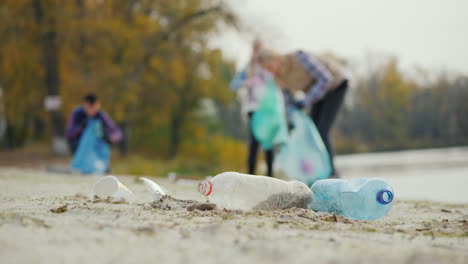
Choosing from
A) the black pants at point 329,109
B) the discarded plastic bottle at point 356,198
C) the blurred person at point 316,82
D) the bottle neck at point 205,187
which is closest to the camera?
the bottle neck at point 205,187

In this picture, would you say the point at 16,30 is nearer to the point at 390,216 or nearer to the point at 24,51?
the point at 24,51

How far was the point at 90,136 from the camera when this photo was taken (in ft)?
33.2

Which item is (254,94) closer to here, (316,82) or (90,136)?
(316,82)

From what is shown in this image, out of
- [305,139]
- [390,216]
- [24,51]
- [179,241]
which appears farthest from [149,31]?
[179,241]

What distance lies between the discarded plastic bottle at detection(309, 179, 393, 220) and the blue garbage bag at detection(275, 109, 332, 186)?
2.91 m

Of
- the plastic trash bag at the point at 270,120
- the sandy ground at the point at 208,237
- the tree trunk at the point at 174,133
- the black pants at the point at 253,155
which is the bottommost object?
the sandy ground at the point at 208,237

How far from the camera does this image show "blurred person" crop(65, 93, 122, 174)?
9.99m

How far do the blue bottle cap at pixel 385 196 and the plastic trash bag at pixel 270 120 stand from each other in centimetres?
388

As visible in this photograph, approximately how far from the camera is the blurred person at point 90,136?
9.99 meters

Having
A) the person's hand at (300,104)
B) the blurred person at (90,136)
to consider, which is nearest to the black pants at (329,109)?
the person's hand at (300,104)

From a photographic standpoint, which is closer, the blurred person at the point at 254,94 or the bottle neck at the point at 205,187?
the bottle neck at the point at 205,187

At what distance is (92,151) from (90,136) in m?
0.29

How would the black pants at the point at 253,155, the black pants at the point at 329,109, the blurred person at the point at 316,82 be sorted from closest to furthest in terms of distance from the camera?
the blurred person at the point at 316,82
the black pants at the point at 329,109
the black pants at the point at 253,155

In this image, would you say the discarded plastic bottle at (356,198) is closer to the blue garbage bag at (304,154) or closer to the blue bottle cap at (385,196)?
the blue bottle cap at (385,196)
